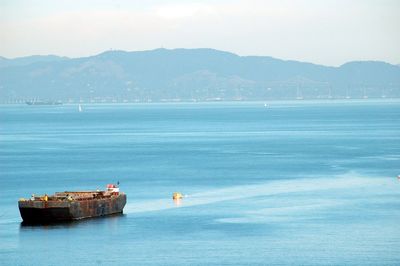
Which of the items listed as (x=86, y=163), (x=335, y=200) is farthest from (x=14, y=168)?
(x=335, y=200)

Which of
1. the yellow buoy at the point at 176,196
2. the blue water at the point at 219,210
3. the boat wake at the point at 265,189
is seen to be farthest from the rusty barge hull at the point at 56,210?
the yellow buoy at the point at 176,196

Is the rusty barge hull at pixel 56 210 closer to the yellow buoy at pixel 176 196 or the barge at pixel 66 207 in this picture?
the barge at pixel 66 207

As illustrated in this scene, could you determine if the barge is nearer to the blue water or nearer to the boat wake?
the blue water

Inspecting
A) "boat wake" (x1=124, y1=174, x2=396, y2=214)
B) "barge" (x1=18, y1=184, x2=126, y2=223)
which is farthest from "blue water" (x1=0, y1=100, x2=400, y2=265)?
"barge" (x1=18, y1=184, x2=126, y2=223)

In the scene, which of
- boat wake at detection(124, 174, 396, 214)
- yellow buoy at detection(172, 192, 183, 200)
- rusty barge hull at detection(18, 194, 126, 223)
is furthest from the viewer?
yellow buoy at detection(172, 192, 183, 200)

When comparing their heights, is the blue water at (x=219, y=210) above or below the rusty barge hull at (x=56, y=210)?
below

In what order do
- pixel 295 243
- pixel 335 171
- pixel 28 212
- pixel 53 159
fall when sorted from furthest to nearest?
pixel 53 159, pixel 335 171, pixel 28 212, pixel 295 243

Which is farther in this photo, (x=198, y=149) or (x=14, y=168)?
(x=198, y=149)

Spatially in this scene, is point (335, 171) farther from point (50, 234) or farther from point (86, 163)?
point (50, 234)

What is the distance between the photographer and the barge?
3469 inches

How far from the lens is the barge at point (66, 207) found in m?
88.1

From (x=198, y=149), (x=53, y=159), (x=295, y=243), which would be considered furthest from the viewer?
(x=198, y=149)

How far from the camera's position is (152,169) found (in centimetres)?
14175

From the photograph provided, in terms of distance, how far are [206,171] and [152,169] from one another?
826cm
